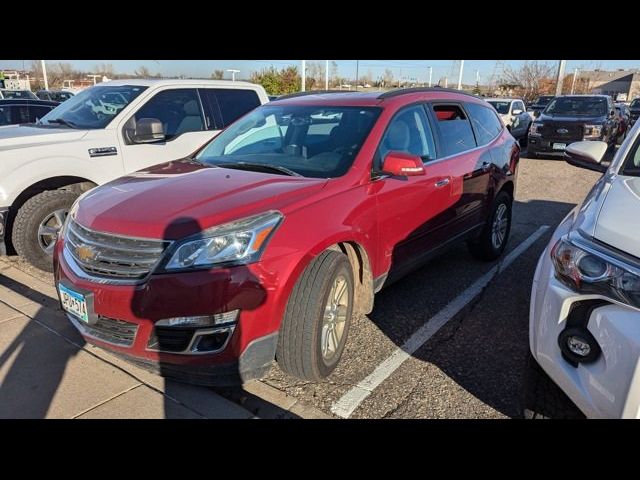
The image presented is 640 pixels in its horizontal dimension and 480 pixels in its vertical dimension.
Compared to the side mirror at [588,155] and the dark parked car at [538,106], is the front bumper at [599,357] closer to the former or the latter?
the side mirror at [588,155]

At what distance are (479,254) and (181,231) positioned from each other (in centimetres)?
367

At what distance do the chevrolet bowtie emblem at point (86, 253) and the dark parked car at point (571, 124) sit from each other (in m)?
12.9

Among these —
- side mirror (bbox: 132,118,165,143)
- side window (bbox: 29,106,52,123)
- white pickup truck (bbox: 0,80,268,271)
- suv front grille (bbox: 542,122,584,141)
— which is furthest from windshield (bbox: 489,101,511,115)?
side mirror (bbox: 132,118,165,143)

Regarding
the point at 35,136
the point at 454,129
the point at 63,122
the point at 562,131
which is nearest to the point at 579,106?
the point at 562,131

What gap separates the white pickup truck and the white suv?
4.29 metres

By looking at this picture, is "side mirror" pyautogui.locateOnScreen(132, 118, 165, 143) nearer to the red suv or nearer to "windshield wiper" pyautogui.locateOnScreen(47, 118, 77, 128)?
"windshield wiper" pyautogui.locateOnScreen(47, 118, 77, 128)

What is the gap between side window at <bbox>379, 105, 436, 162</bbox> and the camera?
3490mm

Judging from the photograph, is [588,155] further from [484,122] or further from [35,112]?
[35,112]

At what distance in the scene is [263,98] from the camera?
658cm

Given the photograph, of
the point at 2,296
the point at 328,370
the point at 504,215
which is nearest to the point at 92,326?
the point at 328,370

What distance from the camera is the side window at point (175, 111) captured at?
17.8 ft

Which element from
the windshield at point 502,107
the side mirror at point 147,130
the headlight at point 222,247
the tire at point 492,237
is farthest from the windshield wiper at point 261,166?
the windshield at point 502,107

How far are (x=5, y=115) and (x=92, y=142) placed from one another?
4.27 m

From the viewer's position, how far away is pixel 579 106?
1407 cm
